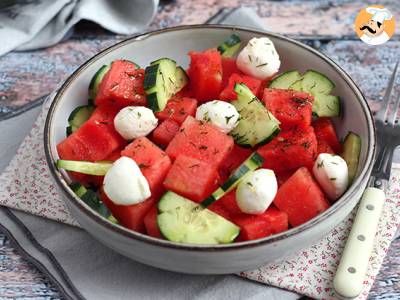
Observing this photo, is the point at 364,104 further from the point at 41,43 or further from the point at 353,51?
the point at 41,43

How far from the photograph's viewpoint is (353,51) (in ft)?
10.1

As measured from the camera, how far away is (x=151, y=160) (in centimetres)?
192

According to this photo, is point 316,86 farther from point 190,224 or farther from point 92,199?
point 92,199

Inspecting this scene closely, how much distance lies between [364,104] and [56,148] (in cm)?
107

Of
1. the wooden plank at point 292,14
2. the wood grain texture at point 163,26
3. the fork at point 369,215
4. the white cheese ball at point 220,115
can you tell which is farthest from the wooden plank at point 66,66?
the white cheese ball at point 220,115

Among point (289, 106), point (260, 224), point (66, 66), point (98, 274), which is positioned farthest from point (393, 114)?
point (66, 66)

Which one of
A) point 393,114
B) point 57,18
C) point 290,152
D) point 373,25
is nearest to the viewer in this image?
point 290,152

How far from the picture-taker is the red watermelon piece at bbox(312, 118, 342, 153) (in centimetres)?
217

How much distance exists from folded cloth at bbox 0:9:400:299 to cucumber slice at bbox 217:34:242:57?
793 mm

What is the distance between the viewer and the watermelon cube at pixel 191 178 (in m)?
1.85

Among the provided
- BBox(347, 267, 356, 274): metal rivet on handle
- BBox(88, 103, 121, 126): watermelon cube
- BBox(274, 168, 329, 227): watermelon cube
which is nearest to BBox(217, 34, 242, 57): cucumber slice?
BBox(88, 103, 121, 126): watermelon cube

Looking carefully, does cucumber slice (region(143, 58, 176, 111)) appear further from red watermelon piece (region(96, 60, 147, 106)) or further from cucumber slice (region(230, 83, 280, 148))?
cucumber slice (region(230, 83, 280, 148))

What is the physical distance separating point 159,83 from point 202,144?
1.01 ft

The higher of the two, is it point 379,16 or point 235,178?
point 235,178
